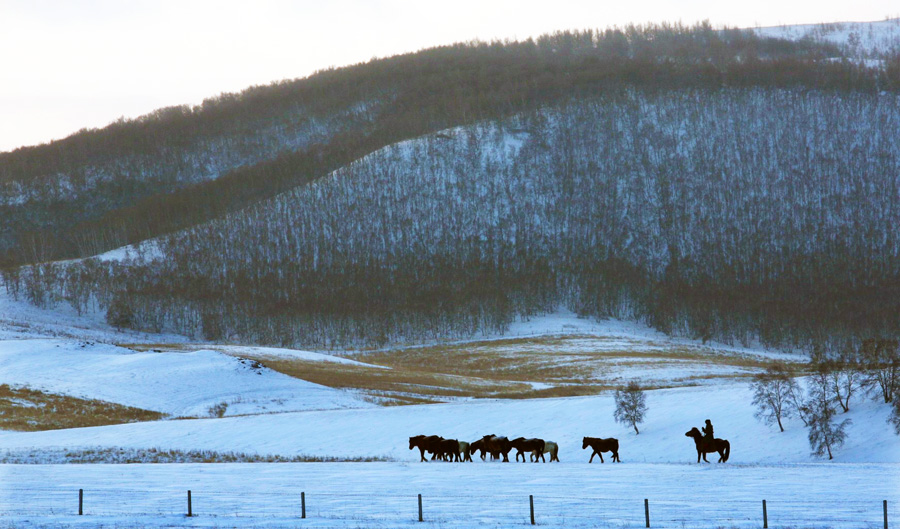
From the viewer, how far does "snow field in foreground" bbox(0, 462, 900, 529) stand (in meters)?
21.6

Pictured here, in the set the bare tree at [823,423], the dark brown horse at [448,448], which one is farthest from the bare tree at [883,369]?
the dark brown horse at [448,448]

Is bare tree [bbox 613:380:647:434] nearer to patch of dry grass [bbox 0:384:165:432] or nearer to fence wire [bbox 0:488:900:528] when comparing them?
fence wire [bbox 0:488:900:528]

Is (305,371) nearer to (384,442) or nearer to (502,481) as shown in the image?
(384,442)

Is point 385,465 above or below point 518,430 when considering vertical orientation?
above

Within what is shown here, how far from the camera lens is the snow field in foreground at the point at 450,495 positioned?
850 inches

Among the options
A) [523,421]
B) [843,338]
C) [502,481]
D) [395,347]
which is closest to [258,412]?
[523,421]

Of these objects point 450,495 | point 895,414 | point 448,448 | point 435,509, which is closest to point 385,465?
point 448,448

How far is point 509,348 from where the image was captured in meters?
119

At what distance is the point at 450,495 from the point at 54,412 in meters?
39.6

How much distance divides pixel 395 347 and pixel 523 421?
85.7m

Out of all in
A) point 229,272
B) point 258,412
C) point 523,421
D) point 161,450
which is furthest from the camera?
point 229,272

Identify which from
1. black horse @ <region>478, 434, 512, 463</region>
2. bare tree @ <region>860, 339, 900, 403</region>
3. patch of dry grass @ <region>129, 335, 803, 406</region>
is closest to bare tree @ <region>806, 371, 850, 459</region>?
bare tree @ <region>860, 339, 900, 403</region>

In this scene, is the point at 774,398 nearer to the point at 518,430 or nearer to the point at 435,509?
the point at 518,430

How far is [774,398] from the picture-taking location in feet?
147
